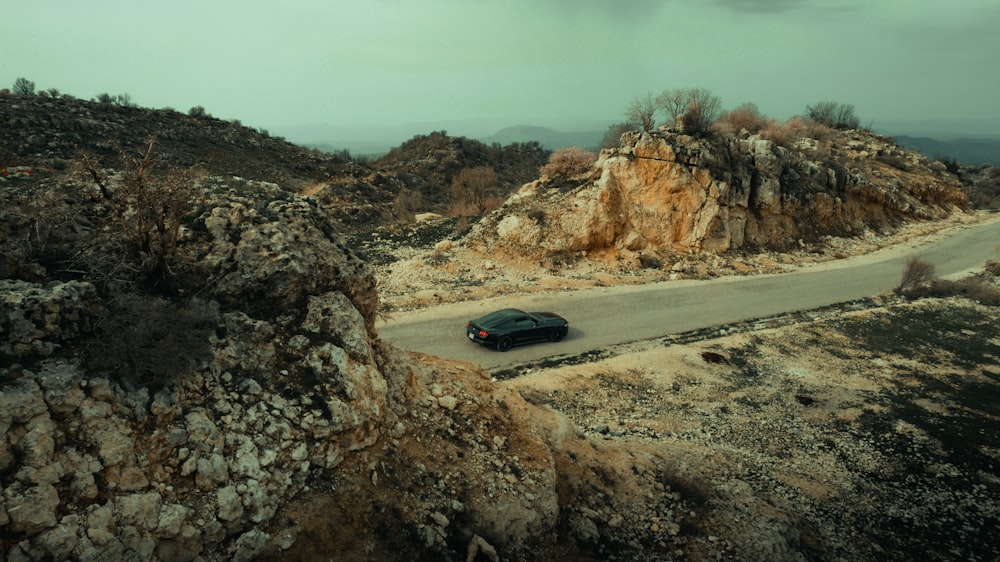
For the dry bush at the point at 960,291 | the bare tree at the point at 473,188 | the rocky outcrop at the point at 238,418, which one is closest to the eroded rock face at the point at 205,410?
the rocky outcrop at the point at 238,418

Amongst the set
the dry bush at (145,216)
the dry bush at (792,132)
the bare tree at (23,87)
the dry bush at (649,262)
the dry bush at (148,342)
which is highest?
the bare tree at (23,87)

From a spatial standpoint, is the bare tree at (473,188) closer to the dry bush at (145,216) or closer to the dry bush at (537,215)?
the dry bush at (537,215)

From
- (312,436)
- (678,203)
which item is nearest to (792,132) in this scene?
(678,203)

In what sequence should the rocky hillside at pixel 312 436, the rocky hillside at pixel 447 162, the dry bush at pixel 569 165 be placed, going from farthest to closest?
1. the rocky hillside at pixel 447 162
2. the dry bush at pixel 569 165
3. the rocky hillside at pixel 312 436

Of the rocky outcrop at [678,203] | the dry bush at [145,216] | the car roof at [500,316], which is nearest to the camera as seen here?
the dry bush at [145,216]

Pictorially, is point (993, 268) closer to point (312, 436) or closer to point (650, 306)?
point (650, 306)

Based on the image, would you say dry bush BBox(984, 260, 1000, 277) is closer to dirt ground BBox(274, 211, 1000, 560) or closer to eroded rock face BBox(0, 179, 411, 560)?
dirt ground BBox(274, 211, 1000, 560)

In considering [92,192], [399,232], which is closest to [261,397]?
[92,192]
